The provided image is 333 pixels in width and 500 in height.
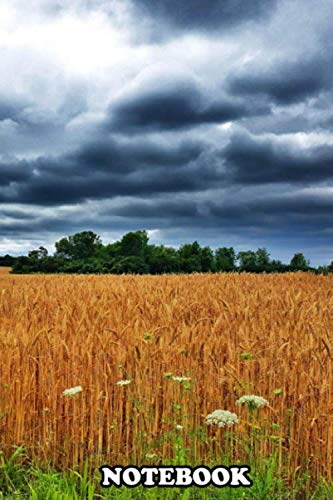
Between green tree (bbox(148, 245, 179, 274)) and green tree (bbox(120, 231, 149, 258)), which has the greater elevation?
green tree (bbox(120, 231, 149, 258))

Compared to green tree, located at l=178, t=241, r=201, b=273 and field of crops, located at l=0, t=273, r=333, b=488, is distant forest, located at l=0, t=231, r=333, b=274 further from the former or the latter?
field of crops, located at l=0, t=273, r=333, b=488

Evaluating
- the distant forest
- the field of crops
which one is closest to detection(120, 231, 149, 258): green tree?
the distant forest

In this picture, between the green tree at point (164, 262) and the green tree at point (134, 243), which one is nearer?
the green tree at point (164, 262)

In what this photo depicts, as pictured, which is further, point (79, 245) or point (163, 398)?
point (79, 245)

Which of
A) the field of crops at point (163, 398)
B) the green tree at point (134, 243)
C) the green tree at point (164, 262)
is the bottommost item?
the field of crops at point (163, 398)

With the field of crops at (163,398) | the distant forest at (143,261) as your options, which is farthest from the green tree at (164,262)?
the field of crops at (163,398)

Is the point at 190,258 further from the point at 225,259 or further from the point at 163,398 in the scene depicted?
the point at 163,398

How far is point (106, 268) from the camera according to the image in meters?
31.5

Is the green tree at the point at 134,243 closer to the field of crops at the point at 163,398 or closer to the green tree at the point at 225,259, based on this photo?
the green tree at the point at 225,259

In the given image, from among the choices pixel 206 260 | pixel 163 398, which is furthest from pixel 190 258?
pixel 163 398

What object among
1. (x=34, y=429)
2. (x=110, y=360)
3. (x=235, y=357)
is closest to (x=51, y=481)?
(x=34, y=429)

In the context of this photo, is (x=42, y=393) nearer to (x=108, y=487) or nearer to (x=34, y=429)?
(x=34, y=429)

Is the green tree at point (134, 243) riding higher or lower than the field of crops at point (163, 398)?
higher

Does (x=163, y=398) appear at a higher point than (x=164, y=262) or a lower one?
lower
